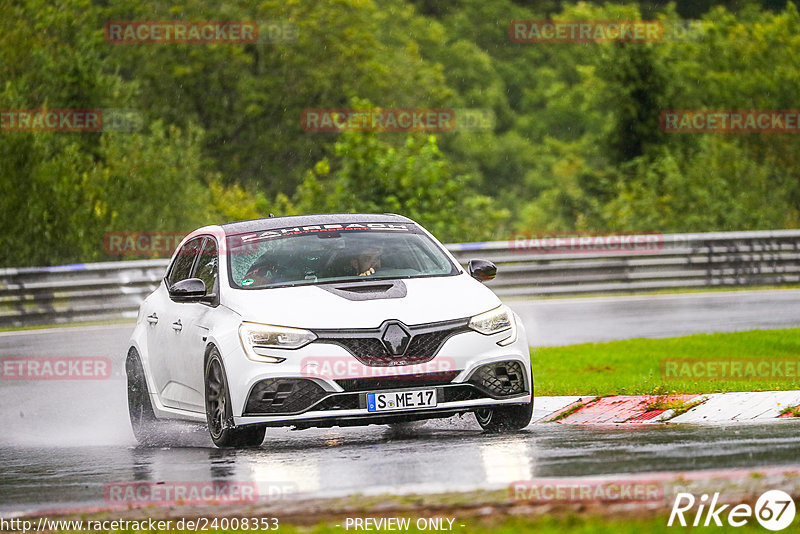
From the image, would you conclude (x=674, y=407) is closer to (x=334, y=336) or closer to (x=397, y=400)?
(x=397, y=400)

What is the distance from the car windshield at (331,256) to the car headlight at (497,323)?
0.75 metres

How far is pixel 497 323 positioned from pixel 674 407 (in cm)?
175

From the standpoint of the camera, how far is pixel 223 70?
62.0m

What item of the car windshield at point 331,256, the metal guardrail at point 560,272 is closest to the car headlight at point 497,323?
the car windshield at point 331,256

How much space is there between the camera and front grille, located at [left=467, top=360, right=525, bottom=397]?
1028 cm

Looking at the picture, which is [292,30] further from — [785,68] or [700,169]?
[700,169]

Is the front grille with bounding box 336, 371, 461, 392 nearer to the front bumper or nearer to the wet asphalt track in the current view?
the front bumper

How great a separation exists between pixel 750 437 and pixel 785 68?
1675 inches

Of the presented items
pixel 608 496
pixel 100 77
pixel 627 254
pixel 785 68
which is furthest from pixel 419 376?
pixel 785 68

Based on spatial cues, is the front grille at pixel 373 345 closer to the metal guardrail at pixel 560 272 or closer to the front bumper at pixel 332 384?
the front bumper at pixel 332 384

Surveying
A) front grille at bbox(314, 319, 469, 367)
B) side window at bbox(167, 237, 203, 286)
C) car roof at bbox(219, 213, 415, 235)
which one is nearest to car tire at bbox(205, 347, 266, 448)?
front grille at bbox(314, 319, 469, 367)

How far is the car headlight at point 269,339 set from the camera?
32.9 feet

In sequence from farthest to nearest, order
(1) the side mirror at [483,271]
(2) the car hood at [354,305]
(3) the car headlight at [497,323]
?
(1) the side mirror at [483,271]
(3) the car headlight at [497,323]
(2) the car hood at [354,305]

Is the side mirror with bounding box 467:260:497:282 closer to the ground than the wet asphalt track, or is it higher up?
higher up
